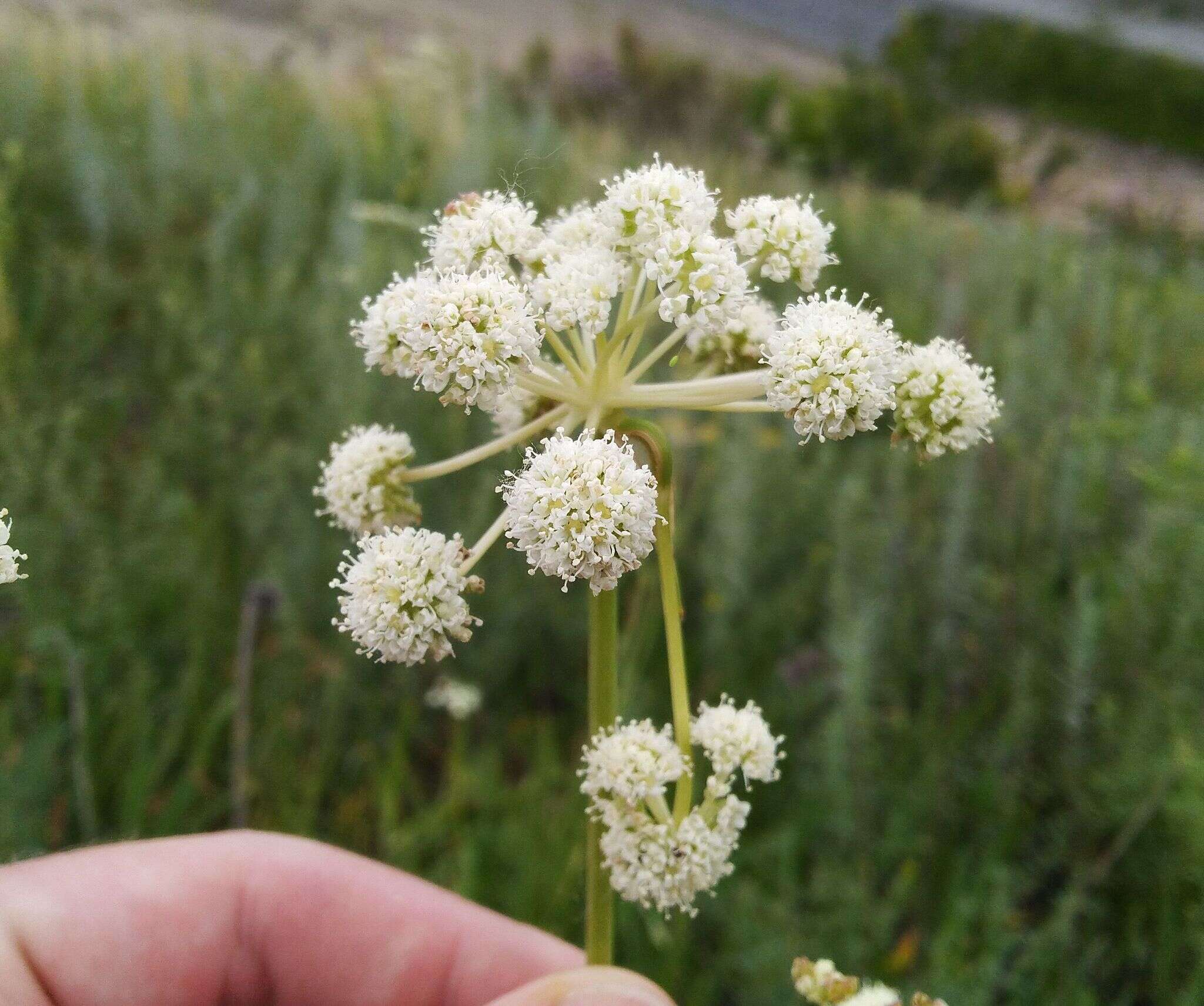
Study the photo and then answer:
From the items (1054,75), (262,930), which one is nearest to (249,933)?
→ (262,930)

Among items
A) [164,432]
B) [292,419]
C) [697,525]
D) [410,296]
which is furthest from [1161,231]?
[410,296]

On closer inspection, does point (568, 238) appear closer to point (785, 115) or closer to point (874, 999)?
point (874, 999)

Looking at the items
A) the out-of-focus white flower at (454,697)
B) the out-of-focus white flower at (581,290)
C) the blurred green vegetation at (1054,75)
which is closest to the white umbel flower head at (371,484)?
the out-of-focus white flower at (581,290)

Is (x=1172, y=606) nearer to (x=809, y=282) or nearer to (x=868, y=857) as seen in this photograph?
(x=868, y=857)

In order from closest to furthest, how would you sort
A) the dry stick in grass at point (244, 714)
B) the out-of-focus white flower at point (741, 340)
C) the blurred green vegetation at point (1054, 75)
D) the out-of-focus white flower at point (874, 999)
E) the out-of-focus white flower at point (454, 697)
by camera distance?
the out-of-focus white flower at point (874, 999), the out-of-focus white flower at point (741, 340), the dry stick in grass at point (244, 714), the out-of-focus white flower at point (454, 697), the blurred green vegetation at point (1054, 75)

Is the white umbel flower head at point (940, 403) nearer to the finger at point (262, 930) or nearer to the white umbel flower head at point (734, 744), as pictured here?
the white umbel flower head at point (734, 744)

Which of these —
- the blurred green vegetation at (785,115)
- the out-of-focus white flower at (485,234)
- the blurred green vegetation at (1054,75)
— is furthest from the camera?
the blurred green vegetation at (785,115)

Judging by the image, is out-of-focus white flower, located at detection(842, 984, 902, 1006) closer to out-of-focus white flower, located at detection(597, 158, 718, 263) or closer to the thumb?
the thumb
